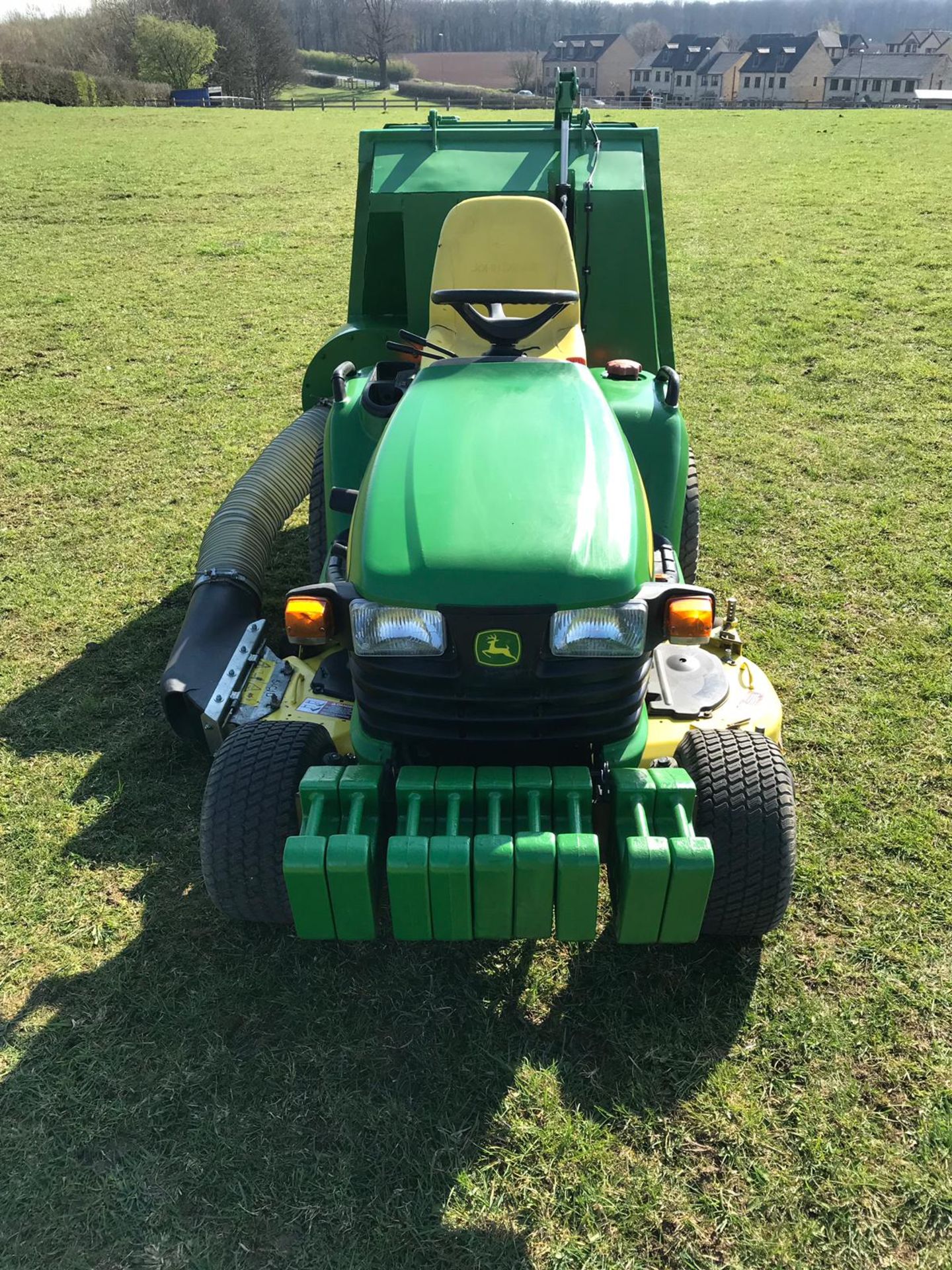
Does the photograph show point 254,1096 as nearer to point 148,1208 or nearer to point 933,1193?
point 148,1208

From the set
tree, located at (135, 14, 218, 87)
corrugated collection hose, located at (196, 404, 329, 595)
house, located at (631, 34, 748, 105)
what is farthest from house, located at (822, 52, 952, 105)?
corrugated collection hose, located at (196, 404, 329, 595)

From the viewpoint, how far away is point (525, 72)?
78250mm

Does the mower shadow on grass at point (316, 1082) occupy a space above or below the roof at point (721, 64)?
below

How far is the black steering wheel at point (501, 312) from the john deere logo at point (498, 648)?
1.24 m

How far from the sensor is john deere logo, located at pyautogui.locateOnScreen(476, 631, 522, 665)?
2342mm

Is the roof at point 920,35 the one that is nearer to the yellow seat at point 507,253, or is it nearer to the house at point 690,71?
the house at point 690,71

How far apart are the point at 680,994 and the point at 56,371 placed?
282 inches

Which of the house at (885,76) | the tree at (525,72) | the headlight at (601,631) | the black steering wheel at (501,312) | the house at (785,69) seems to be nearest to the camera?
the headlight at (601,631)

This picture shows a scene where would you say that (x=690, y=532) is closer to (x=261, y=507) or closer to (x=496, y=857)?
(x=261, y=507)

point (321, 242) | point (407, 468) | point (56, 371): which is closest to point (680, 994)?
point (407, 468)

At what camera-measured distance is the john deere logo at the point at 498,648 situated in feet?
7.68

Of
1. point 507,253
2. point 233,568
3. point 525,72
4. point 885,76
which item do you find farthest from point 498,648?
point 525,72

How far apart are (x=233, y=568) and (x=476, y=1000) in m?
2.19

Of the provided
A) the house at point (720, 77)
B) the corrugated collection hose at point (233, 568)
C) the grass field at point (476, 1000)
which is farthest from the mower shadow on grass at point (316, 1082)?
the house at point (720, 77)
